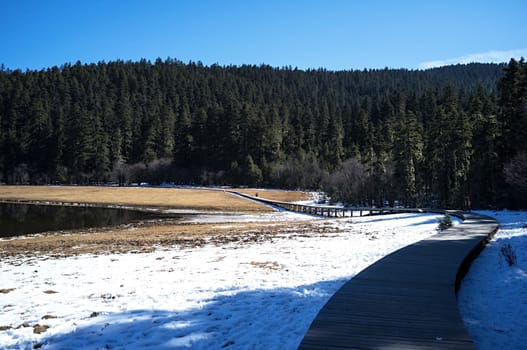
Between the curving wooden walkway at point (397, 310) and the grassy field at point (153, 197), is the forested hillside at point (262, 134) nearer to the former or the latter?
the grassy field at point (153, 197)

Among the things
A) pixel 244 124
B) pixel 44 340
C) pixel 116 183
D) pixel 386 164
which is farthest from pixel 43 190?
pixel 44 340

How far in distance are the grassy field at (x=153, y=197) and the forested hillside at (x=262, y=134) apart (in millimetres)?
11573

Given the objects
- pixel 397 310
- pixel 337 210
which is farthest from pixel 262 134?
pixel 397 310

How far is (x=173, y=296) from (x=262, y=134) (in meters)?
87.4

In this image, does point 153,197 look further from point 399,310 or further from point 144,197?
point 399,310

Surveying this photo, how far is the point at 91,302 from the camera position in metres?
8.07

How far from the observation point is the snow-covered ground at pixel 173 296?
20.0ft

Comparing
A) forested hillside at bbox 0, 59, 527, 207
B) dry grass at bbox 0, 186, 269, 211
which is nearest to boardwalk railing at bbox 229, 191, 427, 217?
dry grass at bbox 0, 186, 269, 211

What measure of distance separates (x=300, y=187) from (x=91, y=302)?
70.6 m

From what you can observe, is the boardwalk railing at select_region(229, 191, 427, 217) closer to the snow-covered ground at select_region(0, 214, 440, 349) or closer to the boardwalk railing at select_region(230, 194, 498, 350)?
the snow-covered ground at select_region(0, 214, 440, 349)

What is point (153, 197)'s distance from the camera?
64250 millimetres

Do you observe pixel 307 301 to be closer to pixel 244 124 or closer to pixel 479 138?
pixel 479 138

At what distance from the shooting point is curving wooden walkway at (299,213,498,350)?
4965 millimetres

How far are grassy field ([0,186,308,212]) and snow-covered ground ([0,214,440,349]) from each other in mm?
38658
